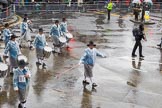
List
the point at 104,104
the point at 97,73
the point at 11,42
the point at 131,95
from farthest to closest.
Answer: the point at 97,73, the point at 11,42, the point at 131,95, the point at 104,104

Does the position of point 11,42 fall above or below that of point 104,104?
above

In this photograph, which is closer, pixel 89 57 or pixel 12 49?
pixel 89 57

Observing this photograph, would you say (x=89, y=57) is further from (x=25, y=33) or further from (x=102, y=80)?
(x=25, y=33)

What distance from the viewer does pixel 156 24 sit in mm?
35406

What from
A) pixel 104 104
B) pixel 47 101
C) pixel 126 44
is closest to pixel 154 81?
pixel 104 104

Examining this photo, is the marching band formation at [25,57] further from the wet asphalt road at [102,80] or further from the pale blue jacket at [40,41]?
the wet asphalt road at [102,80]

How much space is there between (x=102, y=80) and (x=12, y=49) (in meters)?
3.67

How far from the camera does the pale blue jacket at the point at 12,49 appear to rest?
16.8 metres

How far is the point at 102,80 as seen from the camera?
1702 centimetres

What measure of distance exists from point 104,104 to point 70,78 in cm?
340

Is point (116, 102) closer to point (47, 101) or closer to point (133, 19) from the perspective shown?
→ point (47, 101)

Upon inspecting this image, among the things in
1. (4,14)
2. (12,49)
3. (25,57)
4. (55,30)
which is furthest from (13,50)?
(4,14)

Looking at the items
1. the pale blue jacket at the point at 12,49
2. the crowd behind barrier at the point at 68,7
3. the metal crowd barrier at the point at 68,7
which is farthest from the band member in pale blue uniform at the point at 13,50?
the metal crowd barrier at the point at 68,7

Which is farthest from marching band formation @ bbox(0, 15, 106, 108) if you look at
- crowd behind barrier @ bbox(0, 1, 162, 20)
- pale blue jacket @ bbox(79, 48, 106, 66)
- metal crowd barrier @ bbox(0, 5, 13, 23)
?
crowd behind barrier @ bbox(0, 1, 162, 20)
